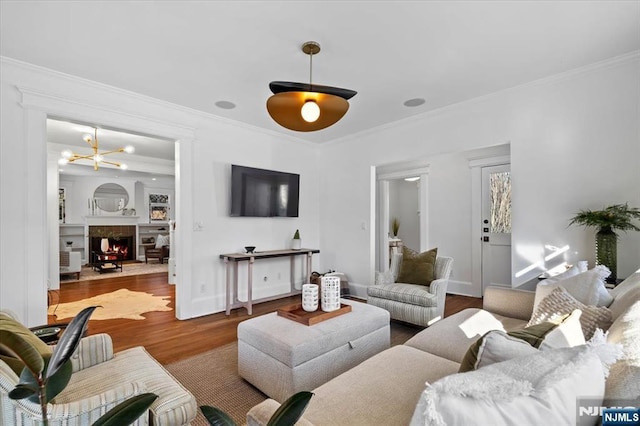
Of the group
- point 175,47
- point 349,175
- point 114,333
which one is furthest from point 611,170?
point 114,333

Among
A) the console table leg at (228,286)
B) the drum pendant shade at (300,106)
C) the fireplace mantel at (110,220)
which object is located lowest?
the console table leg at (228,286)

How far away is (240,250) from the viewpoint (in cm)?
472

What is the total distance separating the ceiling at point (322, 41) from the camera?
2.18m

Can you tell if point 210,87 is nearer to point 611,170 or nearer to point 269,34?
point 269,34

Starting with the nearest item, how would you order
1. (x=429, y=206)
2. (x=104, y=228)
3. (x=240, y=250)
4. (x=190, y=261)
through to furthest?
(x=190, y=261) < (x=240, y=250) < (x=429, y=206) < (x=104, y=228)

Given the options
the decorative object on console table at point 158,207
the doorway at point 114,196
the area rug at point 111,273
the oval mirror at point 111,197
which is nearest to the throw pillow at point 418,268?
the doorway at point 114,196

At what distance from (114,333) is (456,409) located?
390 centimetres

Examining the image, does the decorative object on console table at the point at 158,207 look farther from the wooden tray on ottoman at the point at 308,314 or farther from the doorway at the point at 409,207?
the wooden tray on ottoman at the point at 308,314

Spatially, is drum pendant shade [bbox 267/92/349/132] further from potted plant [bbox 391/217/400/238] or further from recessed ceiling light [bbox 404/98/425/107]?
potted plant [bbox 391/217/400/238]

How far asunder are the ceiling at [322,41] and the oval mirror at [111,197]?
304 inches

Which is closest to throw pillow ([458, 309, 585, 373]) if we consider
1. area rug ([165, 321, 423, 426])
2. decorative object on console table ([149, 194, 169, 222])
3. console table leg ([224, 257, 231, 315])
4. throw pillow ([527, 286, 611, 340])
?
throw pillow ([527, 286, 611, 340])

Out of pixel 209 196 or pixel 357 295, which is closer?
pixel 209 196

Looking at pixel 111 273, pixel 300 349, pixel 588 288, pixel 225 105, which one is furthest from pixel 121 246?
pixel 588 288

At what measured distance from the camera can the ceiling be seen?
2180mm
